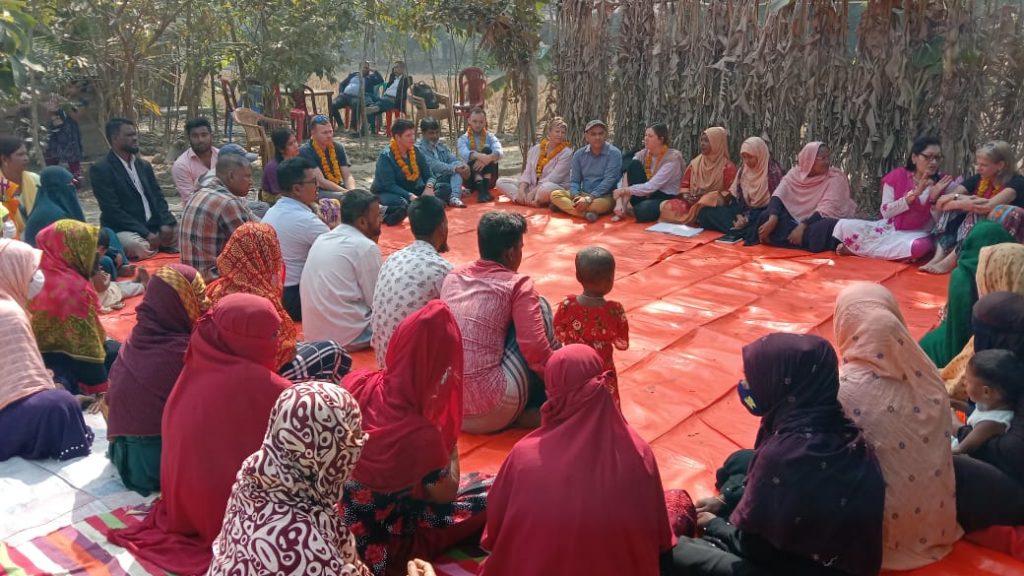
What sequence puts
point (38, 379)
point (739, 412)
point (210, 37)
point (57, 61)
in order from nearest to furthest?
point (38, 379)
point (739, 412)
point (57, 61)
point (210, 37)

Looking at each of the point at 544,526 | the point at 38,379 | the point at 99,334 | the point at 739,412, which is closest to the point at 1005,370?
the point at 739,412

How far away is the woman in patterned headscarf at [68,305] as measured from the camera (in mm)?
3898

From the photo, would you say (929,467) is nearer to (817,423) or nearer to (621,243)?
(817,423)

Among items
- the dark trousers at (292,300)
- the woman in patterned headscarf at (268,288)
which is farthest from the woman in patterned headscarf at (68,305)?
the dark trousers at (292,300)

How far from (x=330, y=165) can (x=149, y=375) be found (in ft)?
16.4

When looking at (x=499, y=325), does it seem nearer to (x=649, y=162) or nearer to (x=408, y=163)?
(x=649, y=162)

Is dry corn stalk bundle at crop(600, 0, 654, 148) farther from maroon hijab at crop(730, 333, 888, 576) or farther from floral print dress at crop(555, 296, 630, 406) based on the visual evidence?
maroon hijab at crop(730, 333, 888, 576)

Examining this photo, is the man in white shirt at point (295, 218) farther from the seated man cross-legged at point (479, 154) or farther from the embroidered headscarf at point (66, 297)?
the seated man cross-legged at point (479, 154)

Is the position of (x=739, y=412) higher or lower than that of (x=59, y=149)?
lower

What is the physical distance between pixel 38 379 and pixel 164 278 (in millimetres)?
763

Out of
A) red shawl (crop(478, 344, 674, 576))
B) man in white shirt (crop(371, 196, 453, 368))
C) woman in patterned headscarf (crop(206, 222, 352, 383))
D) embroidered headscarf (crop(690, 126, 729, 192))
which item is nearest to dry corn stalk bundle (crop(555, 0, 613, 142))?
embroidered headscarf (crop(690, 126, 729, 192))

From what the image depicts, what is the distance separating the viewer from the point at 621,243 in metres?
7.02

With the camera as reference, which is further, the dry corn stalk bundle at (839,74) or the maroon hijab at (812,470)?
the dry corn stalk bundle at (839,74)

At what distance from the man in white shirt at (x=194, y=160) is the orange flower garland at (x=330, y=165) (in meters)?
1.00
